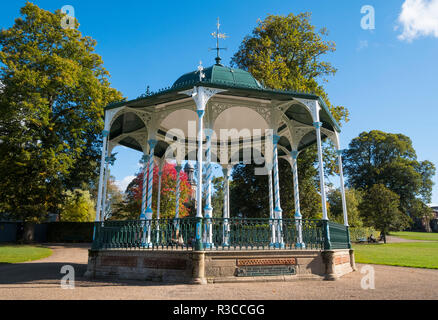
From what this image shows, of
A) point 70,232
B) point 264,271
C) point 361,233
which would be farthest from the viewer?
point 361,233

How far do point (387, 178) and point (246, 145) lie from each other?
42.6 meters

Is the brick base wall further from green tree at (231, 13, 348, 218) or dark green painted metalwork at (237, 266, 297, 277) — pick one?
green tree at (231, 13, 348, 218)

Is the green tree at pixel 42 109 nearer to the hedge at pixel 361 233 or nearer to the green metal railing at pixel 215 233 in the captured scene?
the green metal railing at pixel 215 233

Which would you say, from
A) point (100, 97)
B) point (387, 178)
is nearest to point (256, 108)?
point (100, 97)

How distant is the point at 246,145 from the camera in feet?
49.3

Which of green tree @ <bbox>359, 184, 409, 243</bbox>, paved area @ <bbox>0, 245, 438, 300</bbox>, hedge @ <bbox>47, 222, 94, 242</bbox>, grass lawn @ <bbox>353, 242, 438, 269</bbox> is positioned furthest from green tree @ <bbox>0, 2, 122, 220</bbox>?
green tree @ <bbox>359, 184, 409, 243</bbox>

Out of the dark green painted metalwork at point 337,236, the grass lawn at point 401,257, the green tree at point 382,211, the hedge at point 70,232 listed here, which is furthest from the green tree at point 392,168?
the hedge at point 70,232

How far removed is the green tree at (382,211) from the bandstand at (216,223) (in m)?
25.6

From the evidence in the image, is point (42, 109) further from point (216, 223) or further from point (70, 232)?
point (216, 223)

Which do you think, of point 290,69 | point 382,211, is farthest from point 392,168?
point 290,69

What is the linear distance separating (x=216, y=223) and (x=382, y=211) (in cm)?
3248

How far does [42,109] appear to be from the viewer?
A: 19.2 metres

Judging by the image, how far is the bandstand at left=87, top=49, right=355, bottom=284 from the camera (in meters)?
7.99
